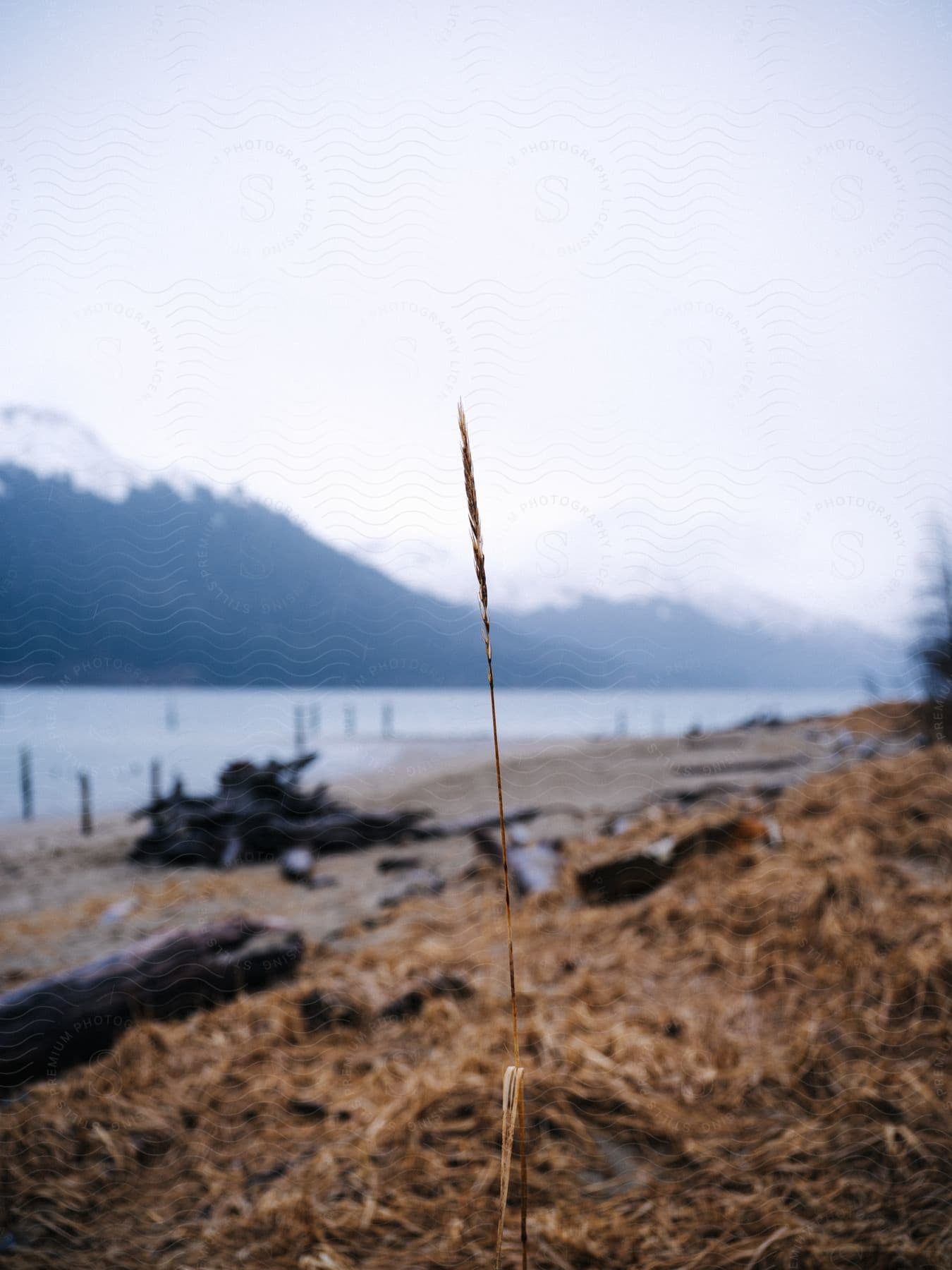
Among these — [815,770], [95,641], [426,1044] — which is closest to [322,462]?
[95,641]

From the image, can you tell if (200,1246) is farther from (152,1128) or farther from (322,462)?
(322,462)

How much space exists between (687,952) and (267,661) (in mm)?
1577

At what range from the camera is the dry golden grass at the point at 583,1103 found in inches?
51.5

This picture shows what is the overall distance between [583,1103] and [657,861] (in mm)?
1140

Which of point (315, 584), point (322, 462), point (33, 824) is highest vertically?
point (322, 462)

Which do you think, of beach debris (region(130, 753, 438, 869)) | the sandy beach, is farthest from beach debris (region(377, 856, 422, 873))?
beach debris (region(130, 753, 438, 869))

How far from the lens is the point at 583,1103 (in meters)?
1.63

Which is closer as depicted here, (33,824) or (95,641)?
(95,641)

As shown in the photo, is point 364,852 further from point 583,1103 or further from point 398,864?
point 583,1103

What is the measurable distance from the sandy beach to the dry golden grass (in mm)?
491

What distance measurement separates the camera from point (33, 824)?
345 cm

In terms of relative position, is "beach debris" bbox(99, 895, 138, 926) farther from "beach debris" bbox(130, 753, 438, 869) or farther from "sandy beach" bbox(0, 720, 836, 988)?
"beach debris" bbox(130, 753, 438, 869)

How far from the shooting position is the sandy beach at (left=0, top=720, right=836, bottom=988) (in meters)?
2.54

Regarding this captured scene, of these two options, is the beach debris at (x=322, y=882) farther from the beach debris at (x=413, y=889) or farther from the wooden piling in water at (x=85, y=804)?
the wooden piling in water at (x=85, y=804)
